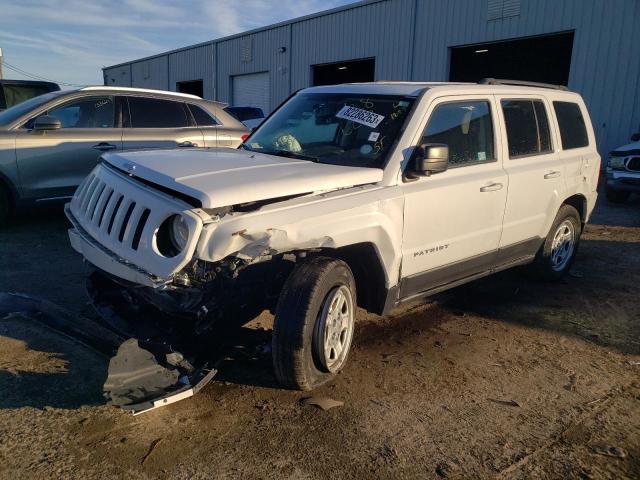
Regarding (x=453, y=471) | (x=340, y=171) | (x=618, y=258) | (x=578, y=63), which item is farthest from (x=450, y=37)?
(x=453, y=471)

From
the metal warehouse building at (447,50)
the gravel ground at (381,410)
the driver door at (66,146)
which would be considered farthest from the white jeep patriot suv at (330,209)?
the metal warehouse building at (447,50)

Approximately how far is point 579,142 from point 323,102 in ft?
9.71

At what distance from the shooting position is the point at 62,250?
6109 millimetres

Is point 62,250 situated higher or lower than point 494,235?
lower

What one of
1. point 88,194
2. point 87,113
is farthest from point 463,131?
point 87,113

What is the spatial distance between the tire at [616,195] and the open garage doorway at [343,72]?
12.0 meters

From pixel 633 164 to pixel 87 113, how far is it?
9.83 m

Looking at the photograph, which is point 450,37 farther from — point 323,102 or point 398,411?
point 398,411

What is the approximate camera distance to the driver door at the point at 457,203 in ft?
12.3

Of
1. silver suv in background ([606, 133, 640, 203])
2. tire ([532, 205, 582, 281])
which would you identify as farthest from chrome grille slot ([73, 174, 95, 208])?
silver suv in background ([606, 133, 640, 203])

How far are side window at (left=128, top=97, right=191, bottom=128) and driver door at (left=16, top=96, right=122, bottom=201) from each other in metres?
0.28

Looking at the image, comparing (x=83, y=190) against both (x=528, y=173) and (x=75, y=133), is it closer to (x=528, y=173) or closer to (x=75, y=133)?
A: (x=75, y=133)

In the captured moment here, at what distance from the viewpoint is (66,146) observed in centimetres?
676

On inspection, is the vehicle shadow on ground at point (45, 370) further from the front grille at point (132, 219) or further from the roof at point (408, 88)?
the roof at point (408, 88)
